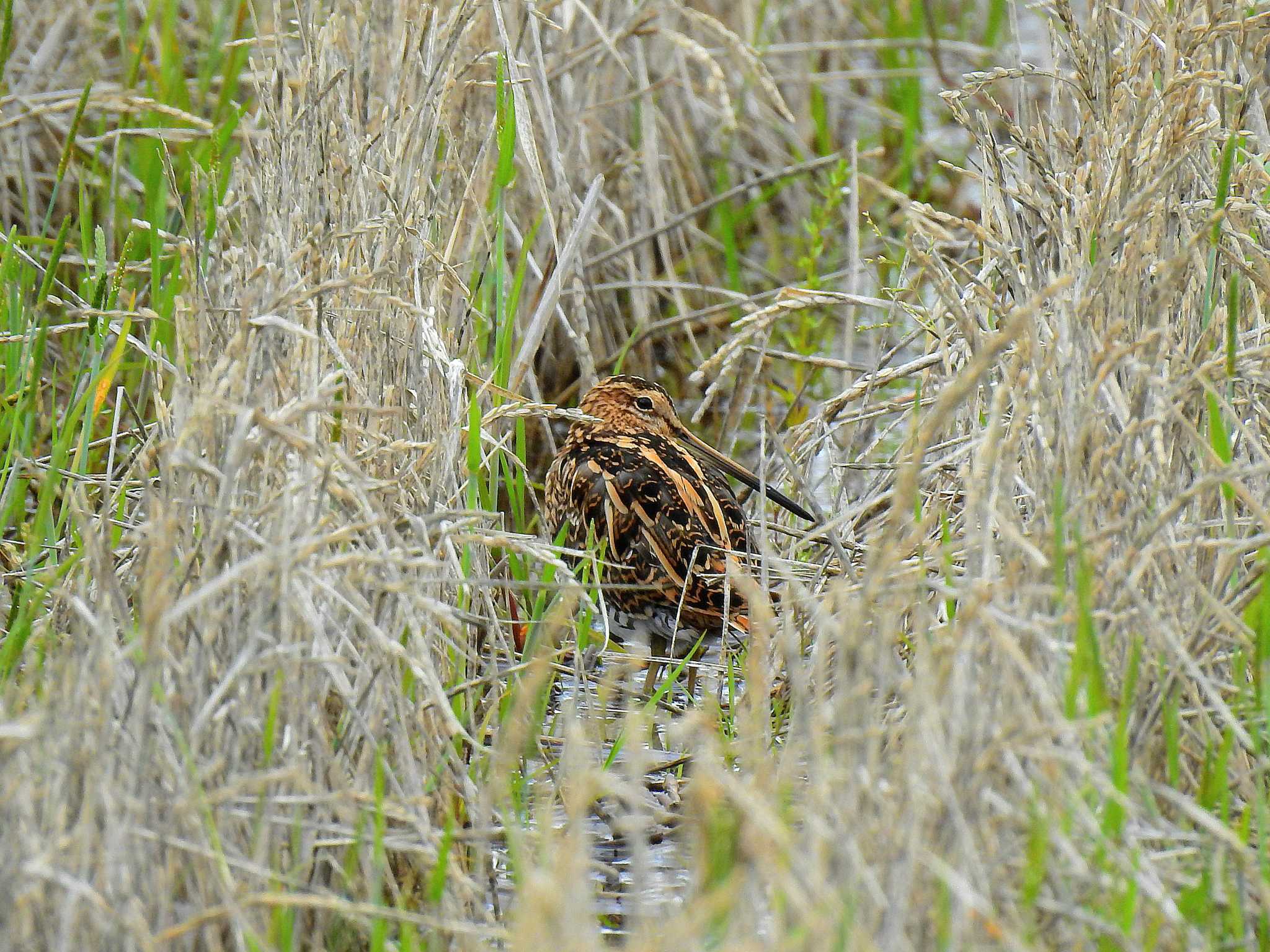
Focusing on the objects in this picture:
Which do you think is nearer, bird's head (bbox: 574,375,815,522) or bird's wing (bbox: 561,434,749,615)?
bird's wing (bbox: 561,434,749,615)

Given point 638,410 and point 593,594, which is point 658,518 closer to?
point 593,594

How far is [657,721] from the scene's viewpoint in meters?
3.15

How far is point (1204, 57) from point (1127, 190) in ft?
1.02

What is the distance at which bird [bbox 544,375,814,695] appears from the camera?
11.0 feet

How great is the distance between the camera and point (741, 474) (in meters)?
3.57

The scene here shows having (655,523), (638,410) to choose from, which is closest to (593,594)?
(655,523)

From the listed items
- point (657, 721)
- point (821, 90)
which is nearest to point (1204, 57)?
point (657, 721)

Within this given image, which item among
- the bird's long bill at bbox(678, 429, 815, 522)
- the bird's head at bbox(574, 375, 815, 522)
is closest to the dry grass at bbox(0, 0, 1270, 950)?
the bird's long bill at bbox(678, 429, 815, 522)

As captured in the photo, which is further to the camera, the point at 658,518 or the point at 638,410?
the point at 638,410

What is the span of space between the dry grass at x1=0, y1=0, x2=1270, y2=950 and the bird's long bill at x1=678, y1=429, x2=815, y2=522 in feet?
0.31

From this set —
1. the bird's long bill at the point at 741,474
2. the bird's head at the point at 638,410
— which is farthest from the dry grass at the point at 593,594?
the bird's head at the point at 638,410

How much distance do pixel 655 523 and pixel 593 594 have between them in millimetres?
187

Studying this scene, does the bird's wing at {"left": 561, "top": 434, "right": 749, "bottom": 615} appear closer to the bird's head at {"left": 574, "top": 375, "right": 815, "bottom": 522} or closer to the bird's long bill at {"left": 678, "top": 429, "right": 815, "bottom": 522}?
the bird's long bill at {"left": 678, "top": 429, "right": 815, "bottom": 522}

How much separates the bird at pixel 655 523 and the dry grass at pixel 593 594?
0.14 m
